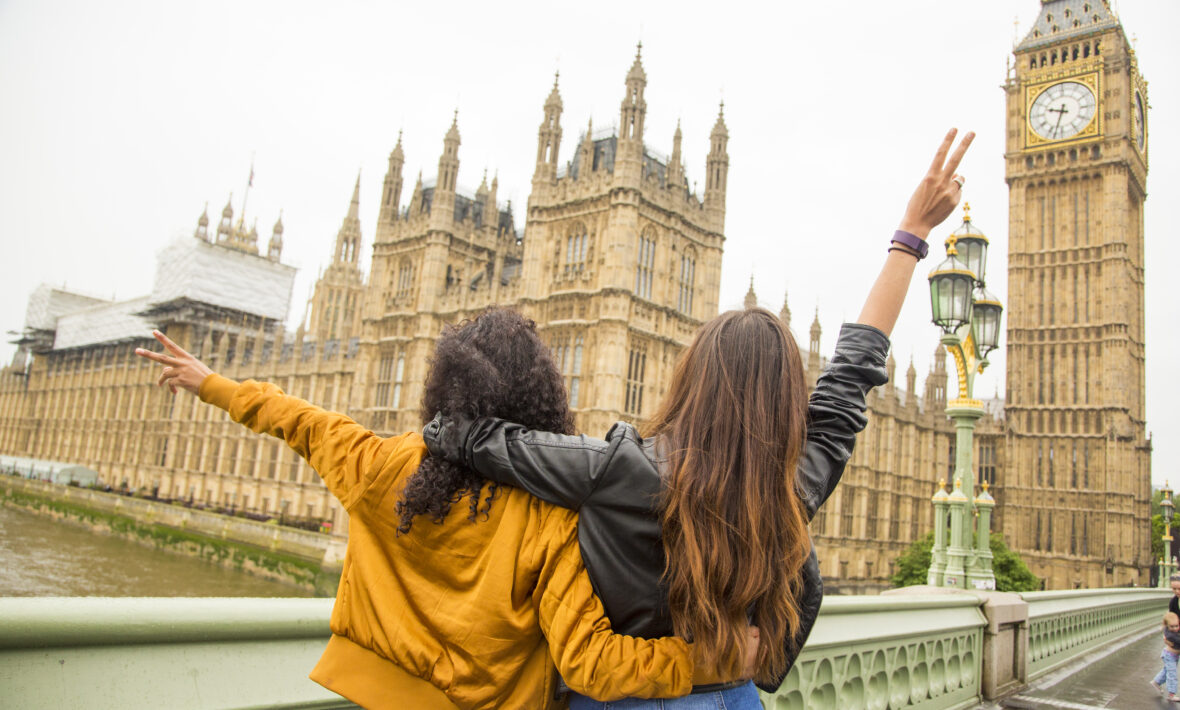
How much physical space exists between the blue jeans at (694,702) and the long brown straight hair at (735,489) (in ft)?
0.23

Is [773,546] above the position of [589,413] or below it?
below

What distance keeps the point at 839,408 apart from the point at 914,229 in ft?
2.01

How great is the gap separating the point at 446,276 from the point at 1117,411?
→ 110 feet

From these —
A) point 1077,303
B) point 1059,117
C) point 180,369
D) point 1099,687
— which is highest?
point 1059,117

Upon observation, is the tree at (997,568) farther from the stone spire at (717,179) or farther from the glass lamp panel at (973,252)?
the glass lamp panel at (973,252)

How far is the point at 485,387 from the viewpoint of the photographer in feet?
6.33

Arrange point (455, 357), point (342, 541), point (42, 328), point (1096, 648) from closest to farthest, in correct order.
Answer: point (455, 357) < point (1096, 648) < point (342, 541) < point (42, 328)

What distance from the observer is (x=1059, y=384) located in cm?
4294

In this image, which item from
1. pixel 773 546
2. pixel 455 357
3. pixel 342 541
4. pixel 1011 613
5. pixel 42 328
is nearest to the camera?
pixel 773 546

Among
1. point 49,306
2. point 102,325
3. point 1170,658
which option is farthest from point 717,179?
point 49,306

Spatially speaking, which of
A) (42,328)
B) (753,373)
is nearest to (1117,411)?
(753,373)

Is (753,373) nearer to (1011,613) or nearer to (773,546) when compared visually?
(773,546)

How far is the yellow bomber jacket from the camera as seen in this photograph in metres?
1.75

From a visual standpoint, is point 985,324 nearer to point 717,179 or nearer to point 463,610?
point 463,610
